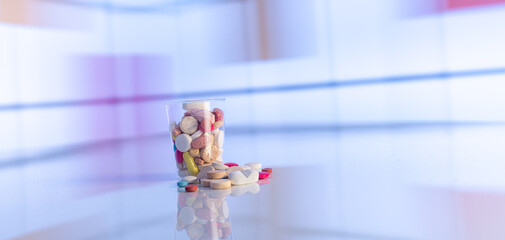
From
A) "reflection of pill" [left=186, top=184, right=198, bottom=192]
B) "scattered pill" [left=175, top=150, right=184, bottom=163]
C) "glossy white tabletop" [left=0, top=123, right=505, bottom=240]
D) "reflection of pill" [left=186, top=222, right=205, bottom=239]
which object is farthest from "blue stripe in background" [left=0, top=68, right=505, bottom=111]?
"reflection of pill" [left=186, top=222, right=205, bottom=239]

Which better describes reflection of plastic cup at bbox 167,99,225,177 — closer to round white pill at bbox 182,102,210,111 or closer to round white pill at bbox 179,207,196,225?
round white pill at bbox 182,102,210,111

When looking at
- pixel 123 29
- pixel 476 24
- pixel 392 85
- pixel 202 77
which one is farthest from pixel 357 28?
pixel 123 29

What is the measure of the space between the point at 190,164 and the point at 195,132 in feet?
0.37

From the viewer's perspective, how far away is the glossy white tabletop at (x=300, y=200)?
116 cm

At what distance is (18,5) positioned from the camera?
15.9ft

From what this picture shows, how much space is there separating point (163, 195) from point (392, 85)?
3.97 metres

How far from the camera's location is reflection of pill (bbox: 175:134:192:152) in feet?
6.07

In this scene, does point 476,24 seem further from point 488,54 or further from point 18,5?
point 18,5

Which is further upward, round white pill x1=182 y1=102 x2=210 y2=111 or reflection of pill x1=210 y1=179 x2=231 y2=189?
round white pill x1=182 y1=102 x2=210 y2=111

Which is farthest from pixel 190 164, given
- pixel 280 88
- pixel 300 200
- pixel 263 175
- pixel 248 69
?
pixel 248 69

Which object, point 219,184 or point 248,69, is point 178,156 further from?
point 248,69

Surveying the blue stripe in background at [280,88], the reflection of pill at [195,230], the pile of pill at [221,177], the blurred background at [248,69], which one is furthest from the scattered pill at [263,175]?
the blue stripe in background at [280,88]

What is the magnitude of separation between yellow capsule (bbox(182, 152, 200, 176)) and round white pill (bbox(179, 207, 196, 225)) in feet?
1.40

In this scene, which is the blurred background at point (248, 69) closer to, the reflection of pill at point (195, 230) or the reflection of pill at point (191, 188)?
the reflection of pill at point (191, 188)
